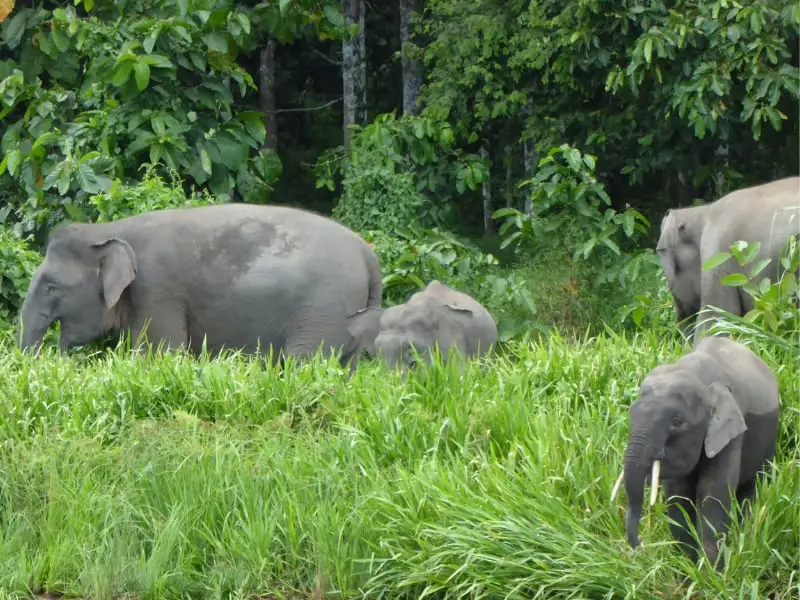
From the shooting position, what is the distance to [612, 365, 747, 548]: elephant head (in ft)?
15.9

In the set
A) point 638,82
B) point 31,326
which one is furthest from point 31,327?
point 638,82

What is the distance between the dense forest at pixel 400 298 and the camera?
215 inches

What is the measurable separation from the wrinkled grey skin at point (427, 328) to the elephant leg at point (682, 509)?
215 centimetres

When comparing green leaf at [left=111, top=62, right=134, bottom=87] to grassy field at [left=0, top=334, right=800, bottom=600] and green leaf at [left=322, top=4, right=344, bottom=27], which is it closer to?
green leaf at [left=322, top=4, right=344, bottom=27]

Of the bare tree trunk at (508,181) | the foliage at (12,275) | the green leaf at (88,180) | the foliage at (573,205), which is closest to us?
the foliage at (12,275)

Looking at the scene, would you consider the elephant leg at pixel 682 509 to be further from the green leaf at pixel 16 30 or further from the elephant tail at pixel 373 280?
the green leaf at pixel 16 30

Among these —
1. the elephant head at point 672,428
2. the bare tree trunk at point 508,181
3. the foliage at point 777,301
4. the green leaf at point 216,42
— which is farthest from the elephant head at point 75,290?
the bare tree trunk at point 508,181

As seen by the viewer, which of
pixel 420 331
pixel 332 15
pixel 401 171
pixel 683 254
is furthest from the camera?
pixel 332 15

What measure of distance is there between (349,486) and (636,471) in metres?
1.53

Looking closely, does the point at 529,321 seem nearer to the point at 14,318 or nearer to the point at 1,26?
the point at 14,318

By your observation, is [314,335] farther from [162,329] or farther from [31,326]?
[31,326]

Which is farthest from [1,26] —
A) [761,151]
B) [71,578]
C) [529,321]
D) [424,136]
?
[71,578]

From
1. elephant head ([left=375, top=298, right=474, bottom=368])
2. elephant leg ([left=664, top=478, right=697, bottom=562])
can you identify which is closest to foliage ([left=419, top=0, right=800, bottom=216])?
elephant head ([left=375, top=298, right=474, bottom=368])

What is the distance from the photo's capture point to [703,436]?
16.4ft
